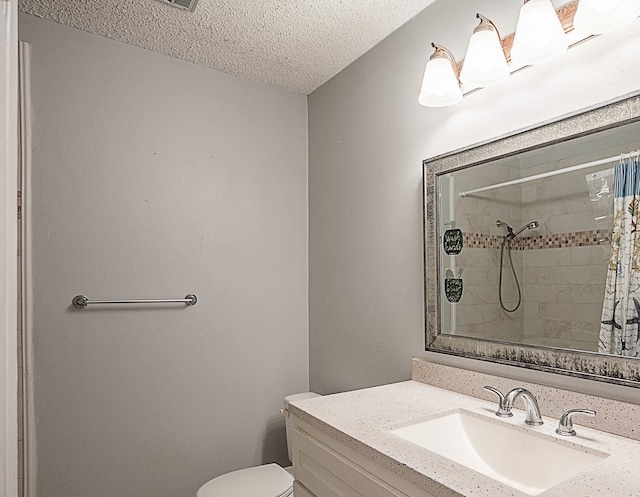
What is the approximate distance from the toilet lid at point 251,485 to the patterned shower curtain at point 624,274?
1.26m

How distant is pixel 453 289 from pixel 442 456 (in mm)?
678

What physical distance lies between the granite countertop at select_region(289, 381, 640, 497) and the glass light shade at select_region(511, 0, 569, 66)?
1000 mm

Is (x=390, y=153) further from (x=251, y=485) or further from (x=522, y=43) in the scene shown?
(x=251, y=485)

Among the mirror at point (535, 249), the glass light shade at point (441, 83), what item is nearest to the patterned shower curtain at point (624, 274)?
the mirror at point (535, 249)

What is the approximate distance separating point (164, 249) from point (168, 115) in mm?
622

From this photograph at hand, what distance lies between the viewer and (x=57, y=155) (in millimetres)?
1792

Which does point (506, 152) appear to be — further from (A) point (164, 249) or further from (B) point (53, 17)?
(B) point (53, 17)

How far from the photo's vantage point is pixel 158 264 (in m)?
1.98

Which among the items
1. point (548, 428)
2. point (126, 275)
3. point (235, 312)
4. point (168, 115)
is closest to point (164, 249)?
point (126, 275)

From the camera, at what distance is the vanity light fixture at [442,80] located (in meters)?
1.48

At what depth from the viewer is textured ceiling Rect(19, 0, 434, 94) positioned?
169cm

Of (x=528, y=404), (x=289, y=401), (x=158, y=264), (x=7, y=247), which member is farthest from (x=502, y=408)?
(x=158, y=264)

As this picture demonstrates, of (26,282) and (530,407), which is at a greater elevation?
(26,282)

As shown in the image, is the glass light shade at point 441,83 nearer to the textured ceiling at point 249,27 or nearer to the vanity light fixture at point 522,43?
the vanity light fixture at point 522,43
